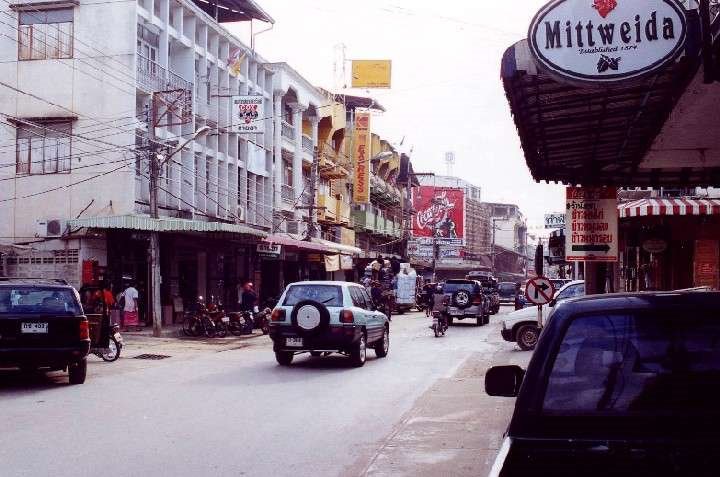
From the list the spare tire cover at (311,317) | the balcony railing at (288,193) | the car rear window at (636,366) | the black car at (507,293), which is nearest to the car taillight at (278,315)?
the spare tire cover at (311,317)

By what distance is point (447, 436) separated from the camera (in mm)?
9812

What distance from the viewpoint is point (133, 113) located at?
29453 millimetres

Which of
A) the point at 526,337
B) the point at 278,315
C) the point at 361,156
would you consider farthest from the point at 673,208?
the point at 361,156

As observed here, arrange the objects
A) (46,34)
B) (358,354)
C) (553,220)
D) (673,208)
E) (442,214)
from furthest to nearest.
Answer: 1. (442,214)
2. (553,220)
3. (46,34)
4. (358,354)
5. (673,208)

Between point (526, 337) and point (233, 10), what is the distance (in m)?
25.2

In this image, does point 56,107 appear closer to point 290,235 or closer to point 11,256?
point 11,256

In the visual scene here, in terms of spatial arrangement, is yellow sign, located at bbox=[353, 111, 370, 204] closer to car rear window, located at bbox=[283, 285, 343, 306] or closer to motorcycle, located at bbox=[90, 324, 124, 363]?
motorcycle, located at bbox=[90, 324, 124, 363]

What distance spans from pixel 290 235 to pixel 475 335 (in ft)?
65.3

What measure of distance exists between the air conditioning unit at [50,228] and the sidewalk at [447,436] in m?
18.2

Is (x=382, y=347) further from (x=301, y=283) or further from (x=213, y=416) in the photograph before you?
(x=213, y=416)

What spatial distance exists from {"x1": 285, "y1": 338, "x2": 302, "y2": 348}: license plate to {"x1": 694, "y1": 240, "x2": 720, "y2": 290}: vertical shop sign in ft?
28.7

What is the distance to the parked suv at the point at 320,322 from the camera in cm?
1706

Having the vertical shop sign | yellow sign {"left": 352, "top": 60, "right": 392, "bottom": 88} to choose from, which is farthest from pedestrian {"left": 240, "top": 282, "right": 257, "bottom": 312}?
yellow sign {"left": 352, "top": 60, "right": 392, "bottom": 88}

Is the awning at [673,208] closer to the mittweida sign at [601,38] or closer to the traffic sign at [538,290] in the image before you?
the traffic sign at [538,290]
